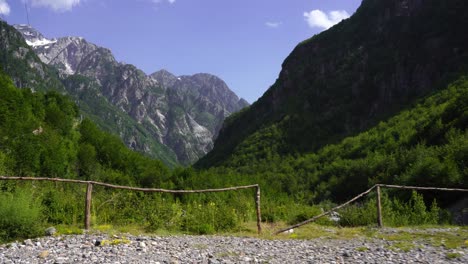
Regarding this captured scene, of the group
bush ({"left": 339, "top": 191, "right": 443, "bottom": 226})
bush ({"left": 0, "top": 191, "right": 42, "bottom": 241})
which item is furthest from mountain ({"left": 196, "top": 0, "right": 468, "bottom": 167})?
bush ({"left": 0, "top": 191, "right": 42, "bottom": 241})

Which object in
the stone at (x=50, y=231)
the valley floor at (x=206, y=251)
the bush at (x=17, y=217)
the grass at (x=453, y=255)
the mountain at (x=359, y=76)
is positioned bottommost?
the grass at (x=453, y=255)

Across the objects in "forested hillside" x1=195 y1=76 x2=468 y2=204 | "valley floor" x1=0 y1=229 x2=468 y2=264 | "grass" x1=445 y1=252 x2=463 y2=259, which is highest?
"forested hillside" x1=195 y1=76 x2=468 y2=204

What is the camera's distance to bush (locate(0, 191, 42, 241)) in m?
9.43

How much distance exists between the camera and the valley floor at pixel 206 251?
8.26 metres

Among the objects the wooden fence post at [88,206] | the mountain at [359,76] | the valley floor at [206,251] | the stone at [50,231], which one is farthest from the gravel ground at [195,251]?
the mountain at [359,76]

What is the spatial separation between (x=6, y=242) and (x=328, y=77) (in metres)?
170

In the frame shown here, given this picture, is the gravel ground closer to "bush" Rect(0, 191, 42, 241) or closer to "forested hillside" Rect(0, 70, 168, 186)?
"bush" Rect(0, 191, 42, 241)

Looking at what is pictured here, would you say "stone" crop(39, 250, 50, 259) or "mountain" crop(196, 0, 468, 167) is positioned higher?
"mountain" crop(196, 0, 468, 167)

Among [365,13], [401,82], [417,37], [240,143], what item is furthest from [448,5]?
[240,143]

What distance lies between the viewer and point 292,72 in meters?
196

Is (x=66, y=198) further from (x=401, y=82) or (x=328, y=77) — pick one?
(x=328, y=77)

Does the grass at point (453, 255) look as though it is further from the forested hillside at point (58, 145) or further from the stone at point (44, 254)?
the forested hillside at point (58, 145)

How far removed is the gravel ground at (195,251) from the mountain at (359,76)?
106808 millimetres

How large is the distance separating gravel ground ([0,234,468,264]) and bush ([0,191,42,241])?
0.49 metres
